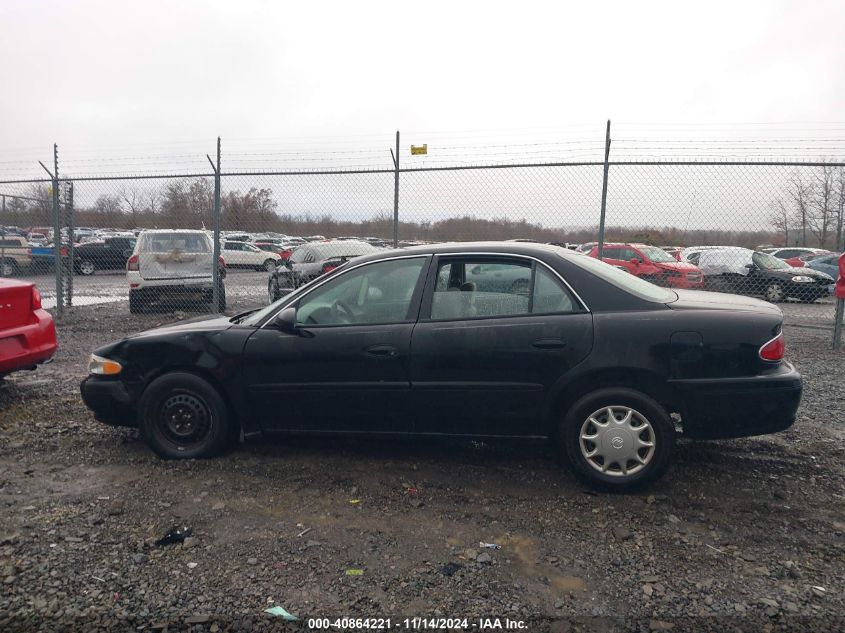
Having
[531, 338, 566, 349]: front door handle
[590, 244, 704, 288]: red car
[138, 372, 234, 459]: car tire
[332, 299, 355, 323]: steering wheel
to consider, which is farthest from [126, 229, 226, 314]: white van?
[531, 338, 566, 349]: front door handle

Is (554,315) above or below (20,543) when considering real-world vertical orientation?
above

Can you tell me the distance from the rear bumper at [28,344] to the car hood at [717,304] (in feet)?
18.1

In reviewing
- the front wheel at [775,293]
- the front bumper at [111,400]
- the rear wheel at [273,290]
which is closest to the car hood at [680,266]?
the front wheel at [775,293]

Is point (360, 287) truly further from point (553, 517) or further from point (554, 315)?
point (553, 517)

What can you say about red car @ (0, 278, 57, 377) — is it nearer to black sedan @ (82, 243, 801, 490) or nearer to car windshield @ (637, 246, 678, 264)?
black sedan @ (82, 243, 801, 490)

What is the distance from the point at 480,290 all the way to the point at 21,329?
14.5 ft

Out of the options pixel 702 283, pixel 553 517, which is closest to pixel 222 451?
pixel 553 517

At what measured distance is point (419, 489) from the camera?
13.2 ft

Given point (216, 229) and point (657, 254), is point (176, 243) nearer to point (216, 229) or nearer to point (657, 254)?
point (216, 229)

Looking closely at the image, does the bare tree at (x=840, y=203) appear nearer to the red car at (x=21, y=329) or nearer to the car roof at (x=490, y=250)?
the car roof at (x=490, y=250)

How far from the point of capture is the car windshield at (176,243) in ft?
37.5

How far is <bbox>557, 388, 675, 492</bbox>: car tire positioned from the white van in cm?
853

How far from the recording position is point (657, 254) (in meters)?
13.2

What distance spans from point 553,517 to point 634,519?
45cm
